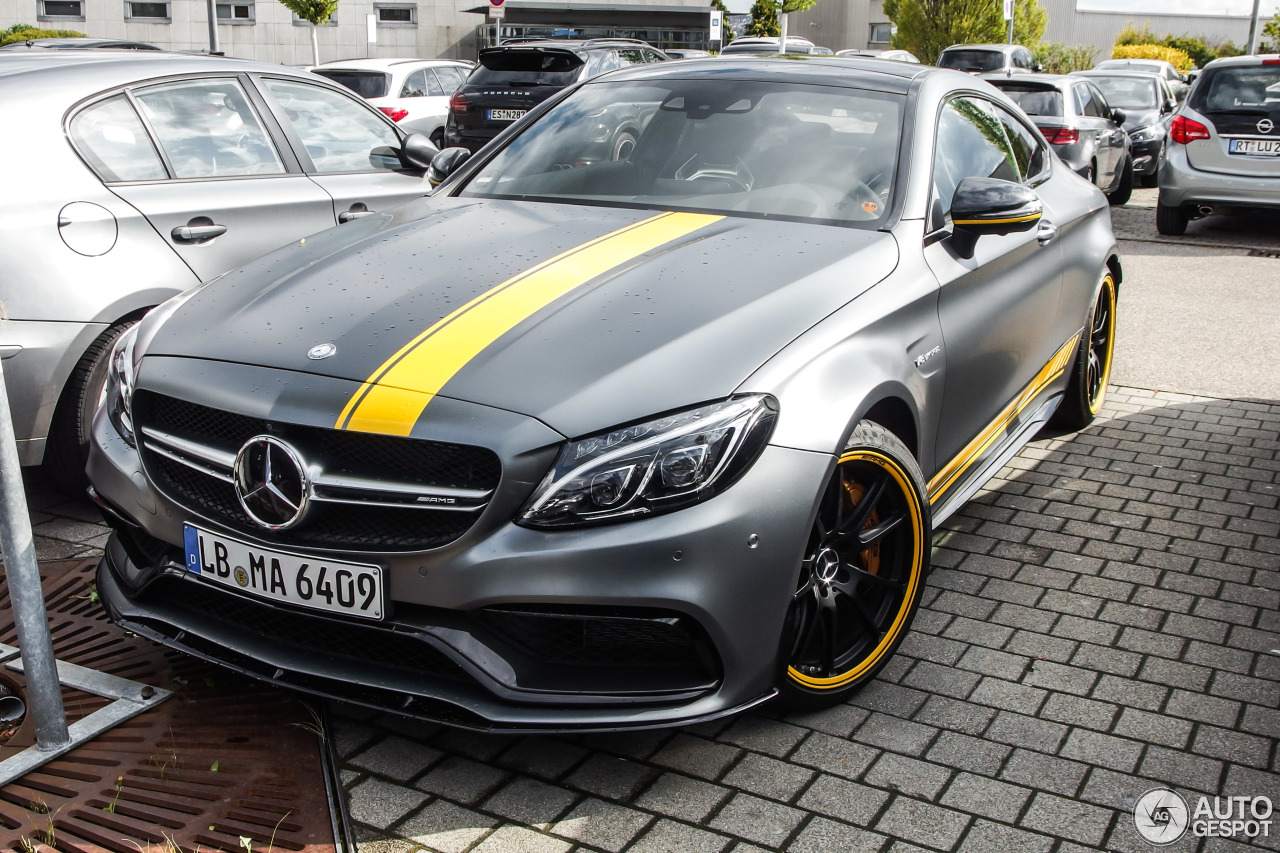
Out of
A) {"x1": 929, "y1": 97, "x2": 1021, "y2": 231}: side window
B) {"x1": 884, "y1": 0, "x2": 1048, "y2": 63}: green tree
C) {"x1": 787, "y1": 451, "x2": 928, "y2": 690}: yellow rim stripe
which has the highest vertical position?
{"x1": 884, "y1": 0, "x2": 1048, "y2": 63}: green tree

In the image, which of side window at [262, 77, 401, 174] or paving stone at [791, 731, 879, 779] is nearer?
paving stone at [791, 731, 879, 779]

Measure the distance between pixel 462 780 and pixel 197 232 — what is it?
106 inches

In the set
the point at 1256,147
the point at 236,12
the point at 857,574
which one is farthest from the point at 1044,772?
the point at 236,12

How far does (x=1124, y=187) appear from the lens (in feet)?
46.5

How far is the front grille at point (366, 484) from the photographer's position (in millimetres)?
2557

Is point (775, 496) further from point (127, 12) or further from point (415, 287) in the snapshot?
point (127, 12)

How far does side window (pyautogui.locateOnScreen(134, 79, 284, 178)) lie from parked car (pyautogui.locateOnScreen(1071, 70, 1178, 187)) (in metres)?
12.7

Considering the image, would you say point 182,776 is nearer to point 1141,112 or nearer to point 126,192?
point 126,192

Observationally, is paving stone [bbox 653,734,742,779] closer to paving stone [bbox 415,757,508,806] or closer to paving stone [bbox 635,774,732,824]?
paving stone [bbox 635,774,732,824]

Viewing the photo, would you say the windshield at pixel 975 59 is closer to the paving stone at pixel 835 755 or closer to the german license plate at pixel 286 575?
the paving stone at pixel 835 755

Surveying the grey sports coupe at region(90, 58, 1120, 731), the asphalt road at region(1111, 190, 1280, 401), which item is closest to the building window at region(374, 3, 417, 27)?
the asphalt road at region(1111, 190, 1280, 401)

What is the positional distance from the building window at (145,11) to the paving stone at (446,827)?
128ft

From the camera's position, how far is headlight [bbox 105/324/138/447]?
3.07 meters

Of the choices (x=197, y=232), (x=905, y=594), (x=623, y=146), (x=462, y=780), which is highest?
(x=623, y=146)
